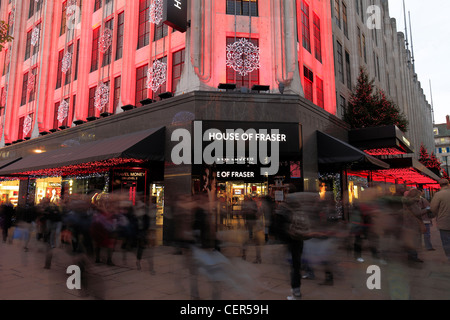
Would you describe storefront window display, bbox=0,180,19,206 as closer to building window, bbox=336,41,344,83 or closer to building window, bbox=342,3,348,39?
building window, bbox=336,41,344,83

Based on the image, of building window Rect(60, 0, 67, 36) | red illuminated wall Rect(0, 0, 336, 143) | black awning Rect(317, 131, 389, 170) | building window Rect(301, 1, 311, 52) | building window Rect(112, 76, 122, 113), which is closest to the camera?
black awning Rect(317, 131, 389, 170)

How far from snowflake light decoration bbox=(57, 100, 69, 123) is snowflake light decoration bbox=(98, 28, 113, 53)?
469cm

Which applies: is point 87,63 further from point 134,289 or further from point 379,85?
point 379,85

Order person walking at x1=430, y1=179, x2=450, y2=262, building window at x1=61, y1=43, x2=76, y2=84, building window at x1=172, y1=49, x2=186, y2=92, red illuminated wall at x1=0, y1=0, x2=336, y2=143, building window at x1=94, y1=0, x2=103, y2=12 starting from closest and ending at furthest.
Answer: person walking at x1=430, y1=179, x2=450, y2=262
red illuminated wall at x1=0, y1=0, x2=336, y2=143
building window at x1=172, y1=49, x2=186, y2=92
building window at x1=94, y1=0, x2=103, y2=12
building window at x1=61, y1=43, x2=76, y2=84

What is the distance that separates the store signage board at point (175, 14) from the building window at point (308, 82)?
6.18 metres

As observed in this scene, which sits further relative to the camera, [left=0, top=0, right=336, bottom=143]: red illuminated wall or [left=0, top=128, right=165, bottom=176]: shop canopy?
[left=0, top=0, right=336, bottom=143]: red illuminated wall

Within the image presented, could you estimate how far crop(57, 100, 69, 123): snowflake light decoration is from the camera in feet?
65.9

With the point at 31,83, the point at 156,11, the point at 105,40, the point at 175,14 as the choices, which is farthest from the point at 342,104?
the point at 31,83

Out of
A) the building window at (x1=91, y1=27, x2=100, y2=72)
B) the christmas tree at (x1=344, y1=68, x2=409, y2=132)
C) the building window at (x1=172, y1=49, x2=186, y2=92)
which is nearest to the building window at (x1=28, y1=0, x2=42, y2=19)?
the building window at (x1=91, y1=27, x2=100, y2=72)

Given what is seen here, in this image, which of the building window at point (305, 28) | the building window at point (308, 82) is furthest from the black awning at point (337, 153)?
the building window at point (305, 28)

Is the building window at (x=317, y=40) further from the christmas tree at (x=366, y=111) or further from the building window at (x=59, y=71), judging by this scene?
the building window at (x=59, y=71)

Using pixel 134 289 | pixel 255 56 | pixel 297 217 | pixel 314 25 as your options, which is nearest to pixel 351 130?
pixel 314 25

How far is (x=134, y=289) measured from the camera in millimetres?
6234

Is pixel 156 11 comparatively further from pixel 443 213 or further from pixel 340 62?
pixel 443 213
